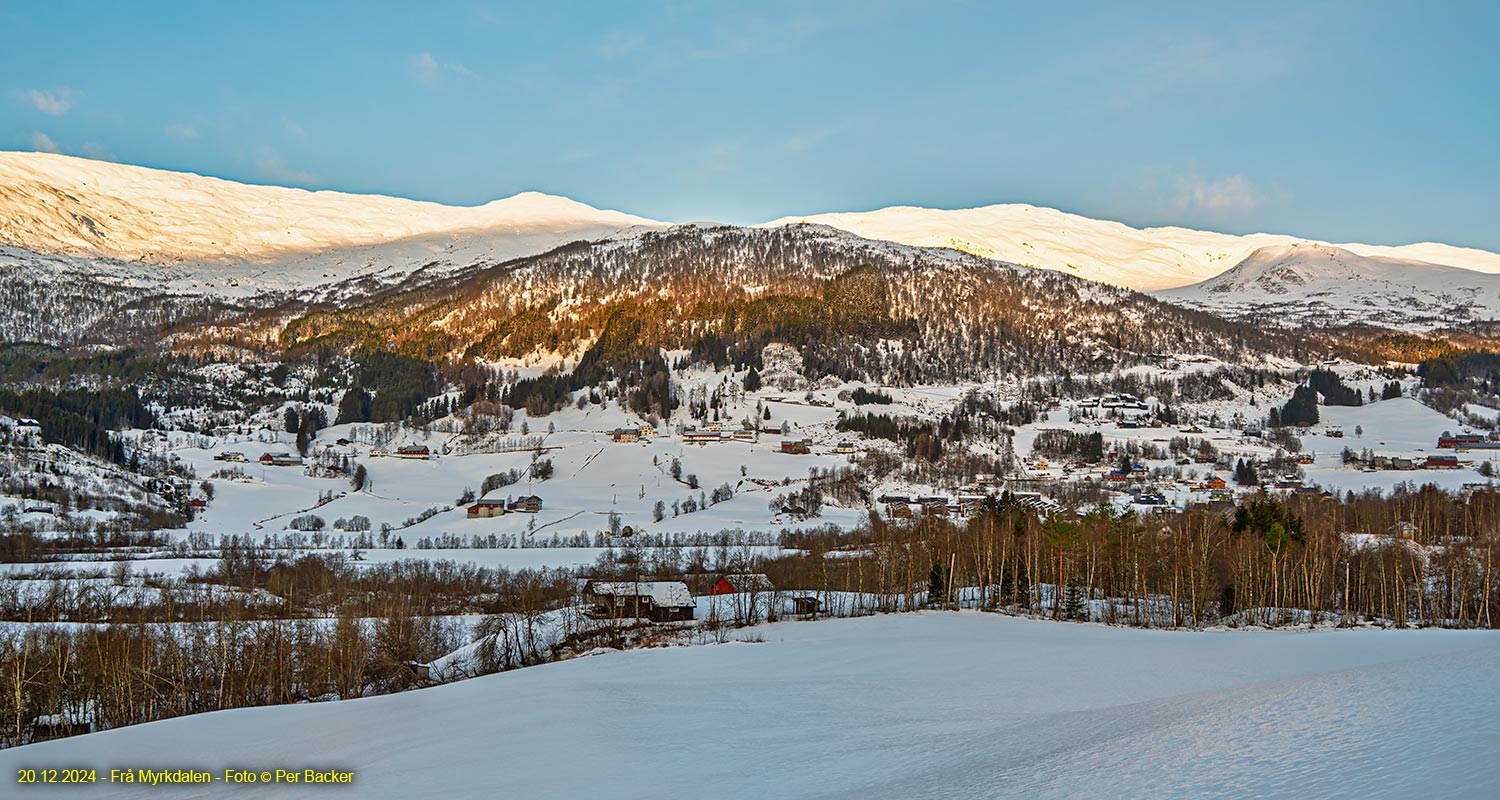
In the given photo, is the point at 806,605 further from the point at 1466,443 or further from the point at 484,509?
the point at 1466,443

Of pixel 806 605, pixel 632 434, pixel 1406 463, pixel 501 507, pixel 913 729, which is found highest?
A: pixel 632 434

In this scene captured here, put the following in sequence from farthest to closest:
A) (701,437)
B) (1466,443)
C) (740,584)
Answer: (701,437), (1466,443), (740,584)

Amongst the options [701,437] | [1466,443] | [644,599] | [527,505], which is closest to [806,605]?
[644,599]

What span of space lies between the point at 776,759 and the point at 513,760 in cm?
634

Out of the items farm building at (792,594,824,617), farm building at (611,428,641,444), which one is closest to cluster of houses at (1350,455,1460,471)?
farm building at (792,594,824,617)

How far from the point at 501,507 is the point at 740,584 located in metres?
64.4

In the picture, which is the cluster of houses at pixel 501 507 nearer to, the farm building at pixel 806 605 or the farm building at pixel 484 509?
the farm building at pixel 484 509

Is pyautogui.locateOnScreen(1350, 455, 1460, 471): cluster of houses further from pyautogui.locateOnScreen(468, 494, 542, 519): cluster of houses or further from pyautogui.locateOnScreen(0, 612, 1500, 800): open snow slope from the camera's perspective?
pyautogui.locateOnScreen(468, 494, 542, 519): cluster of houses

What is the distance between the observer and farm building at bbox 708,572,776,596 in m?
71.6

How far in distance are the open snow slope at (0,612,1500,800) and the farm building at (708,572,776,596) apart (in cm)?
2677

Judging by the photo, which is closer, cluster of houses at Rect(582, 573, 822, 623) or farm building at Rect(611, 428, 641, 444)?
cluster of houses at Rect(582, 573, 822, 623)

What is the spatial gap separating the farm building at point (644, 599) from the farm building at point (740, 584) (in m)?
4.72

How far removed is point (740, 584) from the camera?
73500mm

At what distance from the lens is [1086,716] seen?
24.6 m
